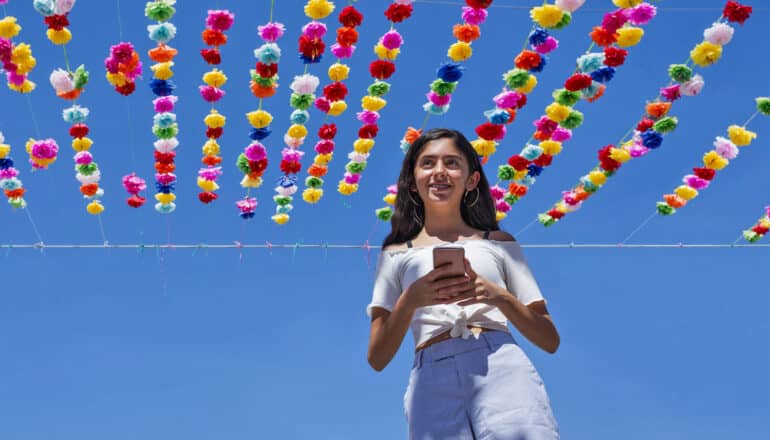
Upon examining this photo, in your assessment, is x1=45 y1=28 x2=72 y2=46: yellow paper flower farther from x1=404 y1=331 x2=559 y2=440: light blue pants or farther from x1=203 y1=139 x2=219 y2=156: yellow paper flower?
x1=404 y1=331 x2=559 y2=440: light blue pants

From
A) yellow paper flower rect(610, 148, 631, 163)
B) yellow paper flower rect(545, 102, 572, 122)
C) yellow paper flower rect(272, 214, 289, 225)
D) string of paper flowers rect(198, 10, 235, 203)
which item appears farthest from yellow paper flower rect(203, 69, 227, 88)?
yellow paper flower rect(610, 148, 631, 163)

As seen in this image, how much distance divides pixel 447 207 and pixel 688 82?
192 inches

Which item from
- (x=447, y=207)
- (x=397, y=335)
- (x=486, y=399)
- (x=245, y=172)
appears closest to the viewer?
(x=486, y=399)

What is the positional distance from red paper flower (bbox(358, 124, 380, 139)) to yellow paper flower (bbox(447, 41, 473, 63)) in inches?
45.4

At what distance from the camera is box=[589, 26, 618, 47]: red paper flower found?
5.78 meters

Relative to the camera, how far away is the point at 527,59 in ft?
20.0

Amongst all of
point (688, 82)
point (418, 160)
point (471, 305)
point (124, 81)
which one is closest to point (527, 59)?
point (688, 82)

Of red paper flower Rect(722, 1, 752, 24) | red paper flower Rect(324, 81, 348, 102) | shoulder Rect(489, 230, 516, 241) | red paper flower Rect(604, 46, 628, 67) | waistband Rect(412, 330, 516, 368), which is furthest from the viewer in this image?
red paper flower Rect(324, 81, 348, 102)

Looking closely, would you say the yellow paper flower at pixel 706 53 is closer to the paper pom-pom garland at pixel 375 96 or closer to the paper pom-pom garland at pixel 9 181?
the paper pom-pom garland at pixel 375 96

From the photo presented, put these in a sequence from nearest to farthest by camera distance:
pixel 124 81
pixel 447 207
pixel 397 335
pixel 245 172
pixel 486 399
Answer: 1. pixel 486 399
2. pixel 397 335
3. pixel 447 207
4. pixel 124 81
5. pixel 245 172

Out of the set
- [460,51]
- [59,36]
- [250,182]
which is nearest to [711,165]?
[460,51]

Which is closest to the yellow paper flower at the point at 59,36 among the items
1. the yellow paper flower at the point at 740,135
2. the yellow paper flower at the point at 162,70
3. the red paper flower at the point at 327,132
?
the yellow paper flower at the point at 162,70

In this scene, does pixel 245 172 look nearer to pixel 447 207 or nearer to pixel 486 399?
pixel 447 207

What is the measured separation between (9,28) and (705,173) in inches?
247
